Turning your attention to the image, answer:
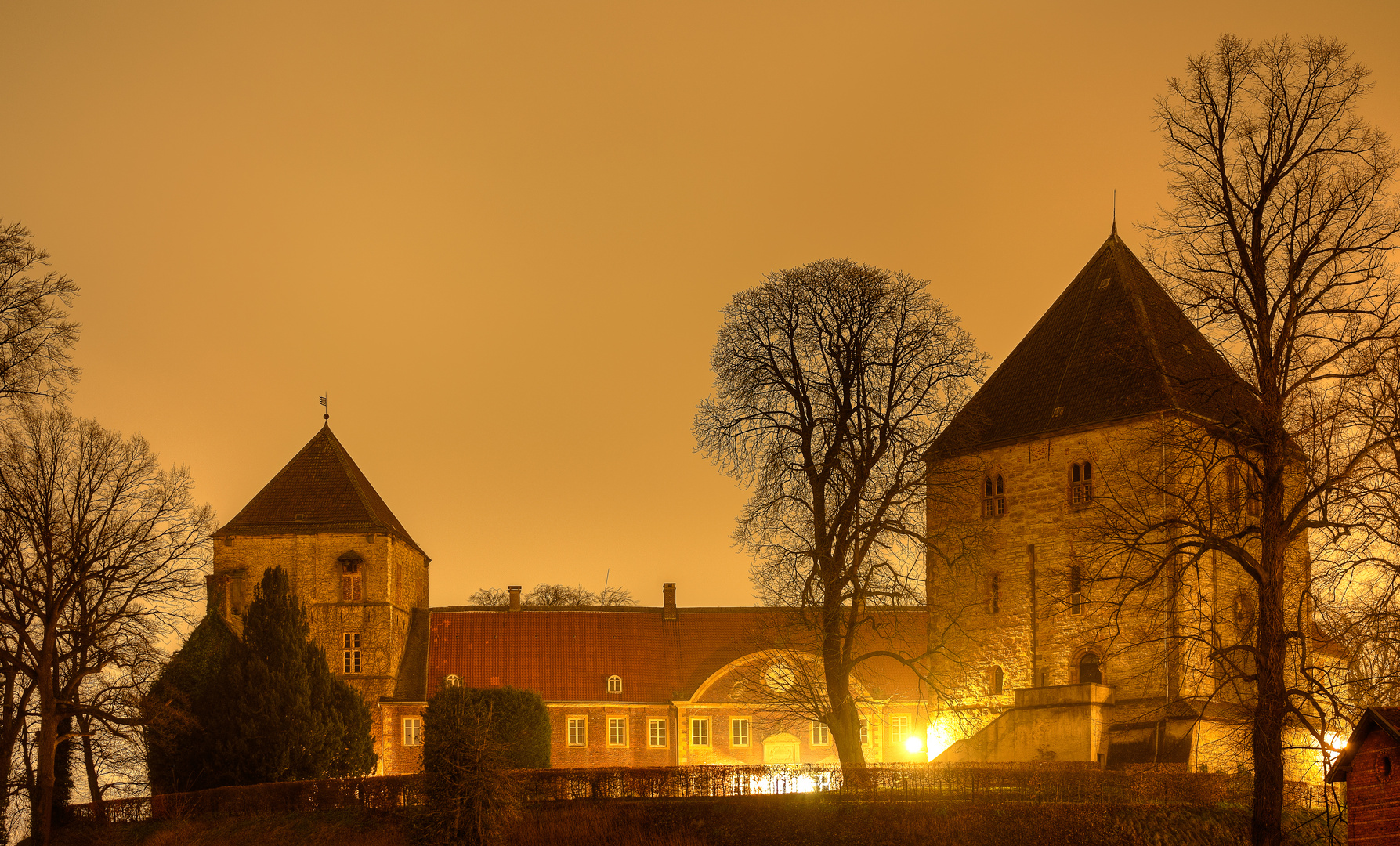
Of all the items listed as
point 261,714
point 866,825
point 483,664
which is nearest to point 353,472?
point 483,664

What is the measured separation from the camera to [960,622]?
35.6 metres

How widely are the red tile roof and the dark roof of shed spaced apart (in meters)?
26.5

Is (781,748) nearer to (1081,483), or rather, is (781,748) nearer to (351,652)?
(351,652)

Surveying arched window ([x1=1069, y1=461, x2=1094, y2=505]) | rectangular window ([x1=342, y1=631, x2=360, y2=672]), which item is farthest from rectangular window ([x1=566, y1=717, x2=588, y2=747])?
arched window ([x1=1069, y1=461, x2=1094, y2=505])

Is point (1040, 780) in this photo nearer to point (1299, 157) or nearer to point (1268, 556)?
point (1268, 556)

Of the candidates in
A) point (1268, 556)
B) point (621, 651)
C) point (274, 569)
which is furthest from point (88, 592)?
point (1268, 556)

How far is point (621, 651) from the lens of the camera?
47500mm

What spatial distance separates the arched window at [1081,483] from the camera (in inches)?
1304

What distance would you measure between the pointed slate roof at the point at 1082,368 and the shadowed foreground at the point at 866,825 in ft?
33.0

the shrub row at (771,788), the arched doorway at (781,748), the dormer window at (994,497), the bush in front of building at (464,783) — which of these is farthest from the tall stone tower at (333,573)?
the bush in front of building at (464,783)

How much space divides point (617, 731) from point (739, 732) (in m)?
4.09

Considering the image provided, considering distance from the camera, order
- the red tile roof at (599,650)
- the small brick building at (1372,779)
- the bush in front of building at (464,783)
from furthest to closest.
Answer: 1. the red tile roof at (599,650)
2. the bush in front of building at (464,783)
3. the small brick building at (1372,779)

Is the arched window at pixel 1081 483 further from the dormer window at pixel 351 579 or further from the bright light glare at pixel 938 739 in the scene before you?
the dormer window at pixel 351 579

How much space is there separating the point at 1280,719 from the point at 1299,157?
7.89 metres
